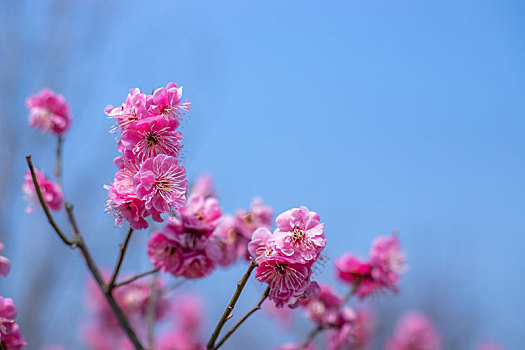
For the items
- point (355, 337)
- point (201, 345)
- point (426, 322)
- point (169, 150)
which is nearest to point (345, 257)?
point (355, 337)

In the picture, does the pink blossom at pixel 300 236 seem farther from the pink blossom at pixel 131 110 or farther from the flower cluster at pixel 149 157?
the pink blossom at pixel 131 110

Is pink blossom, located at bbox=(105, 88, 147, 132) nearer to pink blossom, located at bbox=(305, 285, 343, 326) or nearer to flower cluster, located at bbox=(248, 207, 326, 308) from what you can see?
flower cluster, located at bbox=(248, 207, 326, 308)

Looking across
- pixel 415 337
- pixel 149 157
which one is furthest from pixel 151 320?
pixel 415 337

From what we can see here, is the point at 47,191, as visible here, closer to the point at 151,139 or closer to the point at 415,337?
the point at 151,139

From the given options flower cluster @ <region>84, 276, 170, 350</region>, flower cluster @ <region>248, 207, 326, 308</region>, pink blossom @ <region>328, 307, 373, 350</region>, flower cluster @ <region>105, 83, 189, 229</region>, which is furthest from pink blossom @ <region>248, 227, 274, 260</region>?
flower cluster @ <region>84, 276, 170, 350</region>

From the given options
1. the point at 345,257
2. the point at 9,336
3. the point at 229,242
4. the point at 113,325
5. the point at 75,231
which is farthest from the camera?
the point at 113,325

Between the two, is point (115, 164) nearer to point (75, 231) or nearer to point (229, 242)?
point (75, 231)

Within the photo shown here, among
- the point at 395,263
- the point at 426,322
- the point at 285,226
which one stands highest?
the point at 426,322
